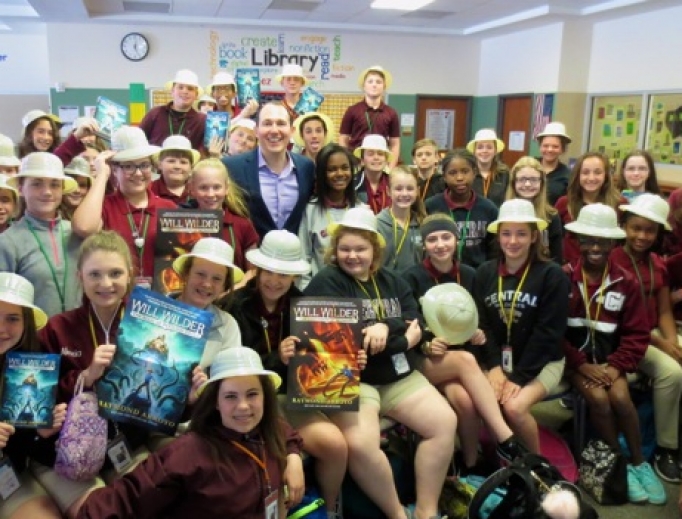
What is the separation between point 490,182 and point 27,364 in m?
3.79

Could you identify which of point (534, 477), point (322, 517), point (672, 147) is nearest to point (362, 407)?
point (322, 517)

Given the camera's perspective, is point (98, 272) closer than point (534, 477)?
Yes

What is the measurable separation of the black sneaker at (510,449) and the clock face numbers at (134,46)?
9.03 meters

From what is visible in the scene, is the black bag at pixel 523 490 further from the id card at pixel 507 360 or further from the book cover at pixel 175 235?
the book cover at pixel 175 235

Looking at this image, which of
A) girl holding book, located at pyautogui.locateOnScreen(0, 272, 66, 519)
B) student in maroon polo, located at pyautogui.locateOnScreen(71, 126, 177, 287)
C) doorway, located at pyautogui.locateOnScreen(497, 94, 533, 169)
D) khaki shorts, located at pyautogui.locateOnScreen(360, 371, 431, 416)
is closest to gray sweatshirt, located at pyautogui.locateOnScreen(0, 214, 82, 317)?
student in maroon polo, located at pyautogui.locateOnScreen(71, 126, 177, 287)

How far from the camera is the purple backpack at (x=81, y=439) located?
2.04m

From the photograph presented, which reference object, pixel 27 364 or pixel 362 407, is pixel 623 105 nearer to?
pixel 362 407

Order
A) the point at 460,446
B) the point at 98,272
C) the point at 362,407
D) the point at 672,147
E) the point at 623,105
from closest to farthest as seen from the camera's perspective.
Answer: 1. the point at 98,272
2. the point at 362,407
3. the point at 460,446
4. the point at 672,147
5. the point at 623,105

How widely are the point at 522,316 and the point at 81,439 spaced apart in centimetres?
227

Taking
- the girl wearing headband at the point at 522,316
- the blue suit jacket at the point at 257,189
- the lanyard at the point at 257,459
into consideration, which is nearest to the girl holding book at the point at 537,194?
the girl wearing headband at the point at 522,316

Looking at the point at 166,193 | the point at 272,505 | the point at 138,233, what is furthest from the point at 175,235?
the point at 272,505

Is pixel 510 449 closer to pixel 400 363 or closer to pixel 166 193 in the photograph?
pixel 400 363

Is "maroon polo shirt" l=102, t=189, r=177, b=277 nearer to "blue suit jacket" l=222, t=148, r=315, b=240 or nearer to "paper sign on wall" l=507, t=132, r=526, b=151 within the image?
"blue suit jacket" l=222, t=148, r=315, b=240

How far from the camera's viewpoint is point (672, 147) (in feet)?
25.3
